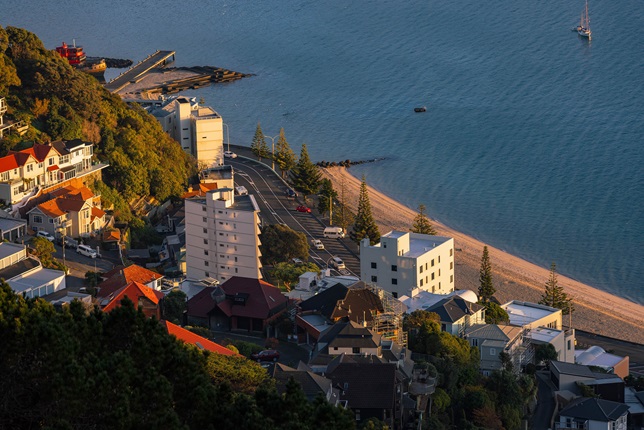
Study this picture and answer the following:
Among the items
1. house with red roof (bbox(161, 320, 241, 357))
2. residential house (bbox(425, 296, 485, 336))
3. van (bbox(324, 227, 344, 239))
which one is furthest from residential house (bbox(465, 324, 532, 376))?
van (bbox(324, 227, 344, 239))

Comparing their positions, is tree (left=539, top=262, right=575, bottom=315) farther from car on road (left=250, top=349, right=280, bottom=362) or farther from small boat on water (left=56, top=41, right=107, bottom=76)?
small boat on water (left=56, top=41, right=107, bottom=76)

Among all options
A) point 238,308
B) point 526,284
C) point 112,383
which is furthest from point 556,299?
point 112,383

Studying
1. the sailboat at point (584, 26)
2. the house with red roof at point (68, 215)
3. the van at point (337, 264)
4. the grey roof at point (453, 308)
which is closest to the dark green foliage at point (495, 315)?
the grey roof at point (453, 308)

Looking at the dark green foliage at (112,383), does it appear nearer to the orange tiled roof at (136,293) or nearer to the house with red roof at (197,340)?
the house with red roof at (197,340)

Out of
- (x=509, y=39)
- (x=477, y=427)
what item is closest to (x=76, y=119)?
(x=477, y=427)

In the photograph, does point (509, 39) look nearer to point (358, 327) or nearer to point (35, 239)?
point (35, 239)
